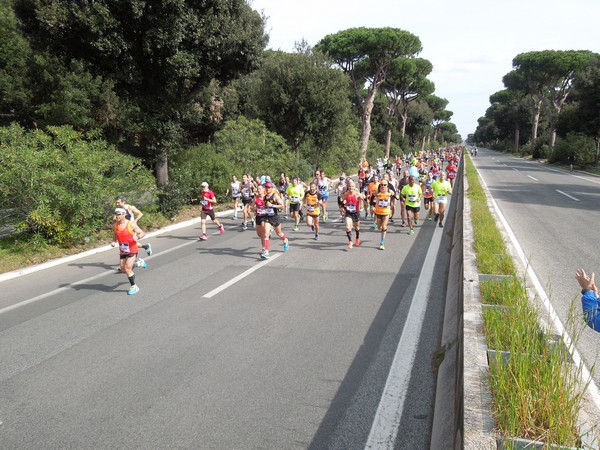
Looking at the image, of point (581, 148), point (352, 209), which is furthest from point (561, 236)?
point (581, 148)

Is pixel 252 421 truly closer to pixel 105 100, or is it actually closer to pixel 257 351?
pixel 257 351

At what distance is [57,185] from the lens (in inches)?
407

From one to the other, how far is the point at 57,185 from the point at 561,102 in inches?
2213

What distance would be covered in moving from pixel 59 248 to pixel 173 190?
522cm

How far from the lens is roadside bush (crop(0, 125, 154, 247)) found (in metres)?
9.77

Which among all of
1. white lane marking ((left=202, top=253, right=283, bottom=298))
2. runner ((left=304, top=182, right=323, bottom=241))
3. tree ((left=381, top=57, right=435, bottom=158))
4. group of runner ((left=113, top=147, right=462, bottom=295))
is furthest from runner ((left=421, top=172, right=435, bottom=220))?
tree ((left=381, top=57, right=435, bottom=158))

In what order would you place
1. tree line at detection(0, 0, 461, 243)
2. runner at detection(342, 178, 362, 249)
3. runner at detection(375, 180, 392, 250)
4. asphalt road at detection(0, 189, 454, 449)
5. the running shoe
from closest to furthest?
asphalt road at detection(0, 189, 454, 449), the running shoe, tree line at detection(0, 0, 461, 243), runner at detection(342, 178, 362, 249), runner at detection(375, 180, 392, 250)

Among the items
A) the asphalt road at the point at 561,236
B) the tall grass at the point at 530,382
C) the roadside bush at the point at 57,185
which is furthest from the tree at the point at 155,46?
the tall grass at the point at 530,382

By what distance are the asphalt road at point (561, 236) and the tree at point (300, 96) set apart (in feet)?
35.7

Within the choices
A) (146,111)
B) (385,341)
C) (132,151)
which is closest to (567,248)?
(385,341)

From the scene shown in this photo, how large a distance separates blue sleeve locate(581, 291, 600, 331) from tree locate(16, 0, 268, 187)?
42.4ft

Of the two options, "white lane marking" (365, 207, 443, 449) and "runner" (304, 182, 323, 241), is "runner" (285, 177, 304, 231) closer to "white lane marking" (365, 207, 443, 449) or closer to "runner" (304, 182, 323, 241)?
"runner" (304, 182, 323, 241)

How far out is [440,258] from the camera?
9195mm

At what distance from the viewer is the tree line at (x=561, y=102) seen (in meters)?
35.3
